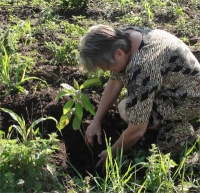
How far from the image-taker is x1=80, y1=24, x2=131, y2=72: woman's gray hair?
3.74 meters

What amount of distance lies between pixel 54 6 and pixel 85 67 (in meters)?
3.10

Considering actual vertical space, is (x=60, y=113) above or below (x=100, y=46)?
below

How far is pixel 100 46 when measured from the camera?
12.3ft

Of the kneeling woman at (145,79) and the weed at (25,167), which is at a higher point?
the kneeling woman at (145,79)

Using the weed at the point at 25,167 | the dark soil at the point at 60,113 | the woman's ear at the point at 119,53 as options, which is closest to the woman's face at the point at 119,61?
the woman's ear at the point at 119,53

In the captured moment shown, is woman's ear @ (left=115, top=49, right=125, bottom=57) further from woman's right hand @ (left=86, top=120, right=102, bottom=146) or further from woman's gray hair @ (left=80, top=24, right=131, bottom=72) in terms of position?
woman's right hand @ (left=86, top=120, right=102, bottom=146)

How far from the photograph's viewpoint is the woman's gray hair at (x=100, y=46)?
3742 mm

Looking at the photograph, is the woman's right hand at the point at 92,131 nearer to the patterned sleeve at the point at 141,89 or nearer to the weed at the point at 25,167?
the patterned sleeve at the point at 141,89

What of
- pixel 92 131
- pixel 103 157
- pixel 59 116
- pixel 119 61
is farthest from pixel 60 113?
pixel 119 61

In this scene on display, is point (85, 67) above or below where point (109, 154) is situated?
above

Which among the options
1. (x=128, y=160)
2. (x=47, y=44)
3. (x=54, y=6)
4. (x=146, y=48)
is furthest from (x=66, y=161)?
(x=54, y=6)

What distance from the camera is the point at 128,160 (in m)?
4.18

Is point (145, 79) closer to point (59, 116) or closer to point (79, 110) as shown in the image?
point (79, 110)

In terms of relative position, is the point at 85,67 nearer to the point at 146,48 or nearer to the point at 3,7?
the point at 146,48
